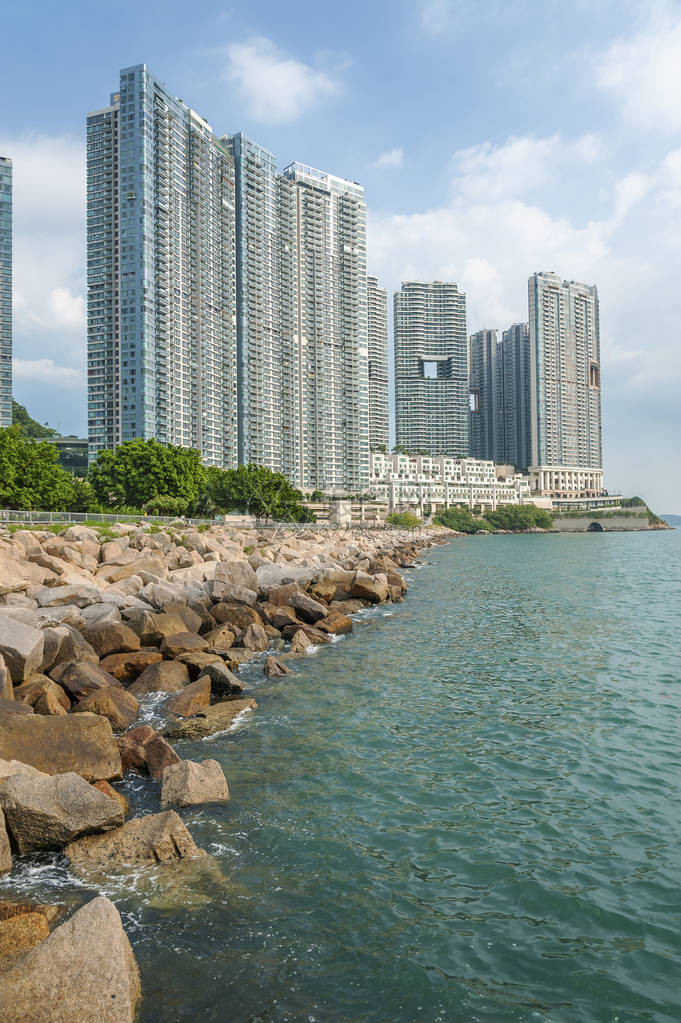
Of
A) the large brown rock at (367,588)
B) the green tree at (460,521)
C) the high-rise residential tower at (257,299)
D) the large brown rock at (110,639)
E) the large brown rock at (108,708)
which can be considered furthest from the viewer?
the green tree at (460,521)

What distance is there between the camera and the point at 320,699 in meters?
14.9

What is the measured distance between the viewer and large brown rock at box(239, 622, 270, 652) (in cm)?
2006

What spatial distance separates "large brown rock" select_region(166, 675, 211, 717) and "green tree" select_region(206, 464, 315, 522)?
7736 cm

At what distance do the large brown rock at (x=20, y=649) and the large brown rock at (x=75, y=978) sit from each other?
352 inches

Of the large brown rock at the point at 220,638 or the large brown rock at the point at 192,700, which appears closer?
the large brown rock at the point at 192,700

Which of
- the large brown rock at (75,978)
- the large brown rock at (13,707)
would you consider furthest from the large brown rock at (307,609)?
the large brown rock at (75,978)

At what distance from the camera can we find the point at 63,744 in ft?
30.6

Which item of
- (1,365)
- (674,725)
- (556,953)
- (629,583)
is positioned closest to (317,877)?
(556,953)

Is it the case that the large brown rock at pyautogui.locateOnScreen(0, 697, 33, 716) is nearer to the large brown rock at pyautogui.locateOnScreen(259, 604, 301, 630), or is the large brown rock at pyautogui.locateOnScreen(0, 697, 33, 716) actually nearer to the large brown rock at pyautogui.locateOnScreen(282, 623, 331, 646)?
the large brown rock at pyautogui.locateOnScreen(282, 623, 331, 646)

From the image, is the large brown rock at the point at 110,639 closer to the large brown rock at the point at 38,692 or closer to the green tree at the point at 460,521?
the large brown rock at the point at 38,692

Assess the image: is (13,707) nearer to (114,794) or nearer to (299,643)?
(114,794)

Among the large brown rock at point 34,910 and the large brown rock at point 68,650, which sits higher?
the large brown rock at point 68,650

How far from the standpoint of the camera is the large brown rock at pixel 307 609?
24.6m

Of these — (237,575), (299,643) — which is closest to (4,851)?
(299,643)
